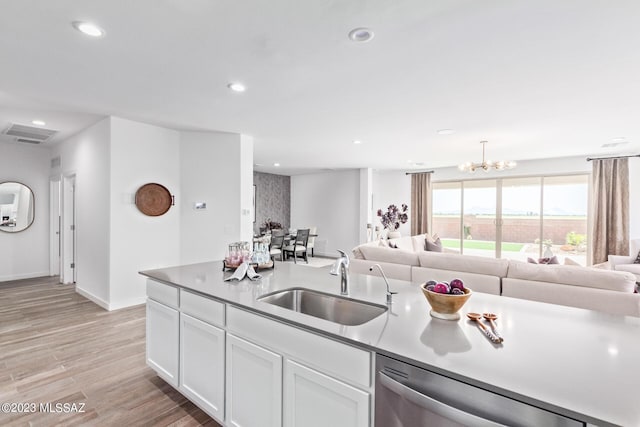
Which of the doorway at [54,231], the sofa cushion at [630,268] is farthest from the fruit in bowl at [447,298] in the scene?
the doorway at [54,231]

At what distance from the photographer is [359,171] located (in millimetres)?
8703

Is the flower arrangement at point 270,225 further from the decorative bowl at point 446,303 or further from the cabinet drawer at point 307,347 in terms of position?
the decorative bowl at point 446,303

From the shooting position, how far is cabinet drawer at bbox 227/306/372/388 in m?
1.24

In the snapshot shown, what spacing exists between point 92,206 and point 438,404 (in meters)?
5.11

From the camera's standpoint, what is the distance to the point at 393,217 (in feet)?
26.9

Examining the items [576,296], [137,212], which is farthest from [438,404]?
[137,212]

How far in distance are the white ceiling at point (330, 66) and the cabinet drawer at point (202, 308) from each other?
1.73m

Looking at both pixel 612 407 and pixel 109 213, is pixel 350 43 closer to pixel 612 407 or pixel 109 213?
pixel 612 407

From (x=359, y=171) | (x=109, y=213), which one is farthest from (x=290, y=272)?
(x=359, y=171)

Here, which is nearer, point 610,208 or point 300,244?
point 610,208

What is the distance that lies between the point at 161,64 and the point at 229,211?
2546 mm

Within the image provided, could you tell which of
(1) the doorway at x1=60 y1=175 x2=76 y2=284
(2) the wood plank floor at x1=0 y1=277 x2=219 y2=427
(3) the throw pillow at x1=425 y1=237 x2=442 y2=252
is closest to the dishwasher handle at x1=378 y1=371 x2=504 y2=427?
(2) the wood plank floor at x1=0 y1=277 x2=219 y2=427

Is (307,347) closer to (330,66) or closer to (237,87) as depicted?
(330,66)

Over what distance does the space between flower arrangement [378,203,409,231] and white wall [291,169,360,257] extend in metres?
0.79
